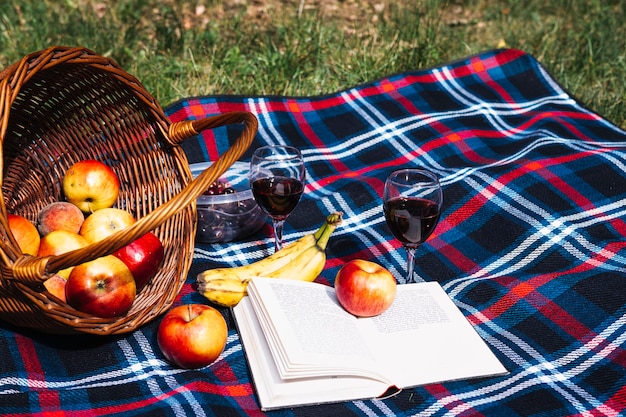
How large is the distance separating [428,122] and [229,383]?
1762 mm

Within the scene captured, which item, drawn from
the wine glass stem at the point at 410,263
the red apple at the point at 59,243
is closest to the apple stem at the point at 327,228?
the wine glass stem at the point at 410,263

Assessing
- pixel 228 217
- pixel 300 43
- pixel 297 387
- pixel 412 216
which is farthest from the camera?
pixel 300 43

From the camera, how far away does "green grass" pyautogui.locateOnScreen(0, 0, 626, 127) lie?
12.4 ft

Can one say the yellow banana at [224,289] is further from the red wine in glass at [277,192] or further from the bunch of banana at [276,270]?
the red wine in glass at [277,192]

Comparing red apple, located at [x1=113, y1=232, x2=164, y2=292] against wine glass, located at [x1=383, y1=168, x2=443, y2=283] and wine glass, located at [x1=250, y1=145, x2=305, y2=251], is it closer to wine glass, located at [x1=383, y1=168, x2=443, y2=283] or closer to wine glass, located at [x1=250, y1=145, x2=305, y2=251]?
wine glass, located at [x1=250, y1=145, x2=305, y2=251]

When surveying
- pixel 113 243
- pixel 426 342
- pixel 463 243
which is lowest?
pixel 463 243

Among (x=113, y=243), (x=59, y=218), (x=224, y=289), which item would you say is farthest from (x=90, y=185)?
(x=113, y=243)

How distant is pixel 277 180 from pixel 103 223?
0.50 metres

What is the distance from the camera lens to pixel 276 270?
1996mm

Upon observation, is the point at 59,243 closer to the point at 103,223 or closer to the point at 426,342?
the point at 103,223

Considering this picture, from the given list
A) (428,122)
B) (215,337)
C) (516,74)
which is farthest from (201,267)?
(516,74)

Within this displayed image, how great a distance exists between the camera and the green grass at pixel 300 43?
12.4 feet

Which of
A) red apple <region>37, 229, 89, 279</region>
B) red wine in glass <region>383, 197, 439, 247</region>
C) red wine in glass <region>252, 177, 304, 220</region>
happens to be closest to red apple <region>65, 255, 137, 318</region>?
red apple <region>37, 229, 89, 279</region>

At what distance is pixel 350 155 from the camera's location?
9.82ft
